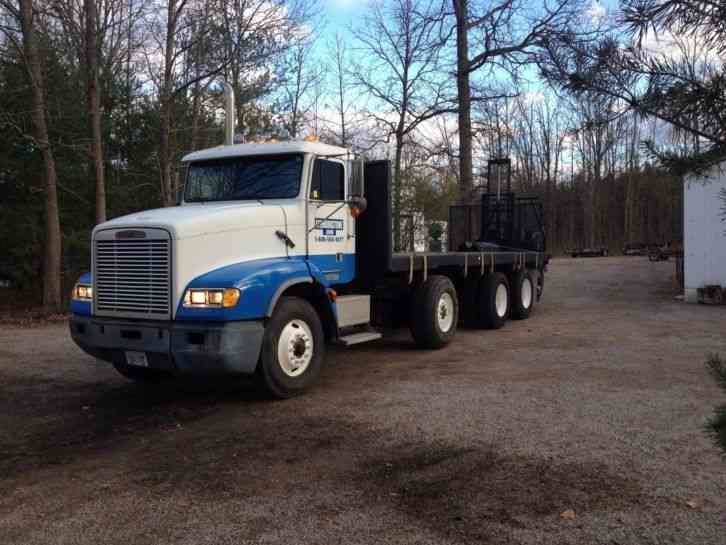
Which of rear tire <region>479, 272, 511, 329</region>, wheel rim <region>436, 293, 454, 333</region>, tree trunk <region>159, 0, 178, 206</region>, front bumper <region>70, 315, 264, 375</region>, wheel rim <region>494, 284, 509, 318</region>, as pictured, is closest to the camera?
front bumper <region>70, 315, 264, 375</region>

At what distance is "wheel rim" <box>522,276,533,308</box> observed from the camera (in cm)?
1334

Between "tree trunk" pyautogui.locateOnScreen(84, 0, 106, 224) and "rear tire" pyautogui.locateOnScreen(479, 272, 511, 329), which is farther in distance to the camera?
"tree trunk" pyautogui.locateOnScreen(84, 0, 106, 224)

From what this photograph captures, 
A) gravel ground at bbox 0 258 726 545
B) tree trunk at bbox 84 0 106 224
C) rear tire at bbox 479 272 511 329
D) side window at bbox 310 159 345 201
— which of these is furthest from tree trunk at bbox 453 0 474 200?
side window at bbox 310 159 345 201

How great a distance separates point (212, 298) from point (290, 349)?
1.08 m

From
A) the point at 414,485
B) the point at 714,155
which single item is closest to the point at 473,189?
the point at 414,485

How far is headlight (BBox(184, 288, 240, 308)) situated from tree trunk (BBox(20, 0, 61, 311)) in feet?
35.9

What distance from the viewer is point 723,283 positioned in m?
15.0

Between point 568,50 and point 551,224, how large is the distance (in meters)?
Answer: 51.4

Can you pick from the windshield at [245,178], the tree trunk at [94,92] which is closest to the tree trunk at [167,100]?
the tree trunk at [94,92]

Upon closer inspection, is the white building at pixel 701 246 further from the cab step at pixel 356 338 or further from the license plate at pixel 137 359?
the license plate at pixel 137 359

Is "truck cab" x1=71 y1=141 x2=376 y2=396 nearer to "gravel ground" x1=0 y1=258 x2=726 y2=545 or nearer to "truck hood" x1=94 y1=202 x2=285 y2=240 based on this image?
"truck hood" x1=94 y1=202 x2=285 y2=240

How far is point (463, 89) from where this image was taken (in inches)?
858

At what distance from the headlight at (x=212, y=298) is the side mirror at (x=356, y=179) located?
250 cm

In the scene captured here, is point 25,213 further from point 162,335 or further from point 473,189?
point 162,335
